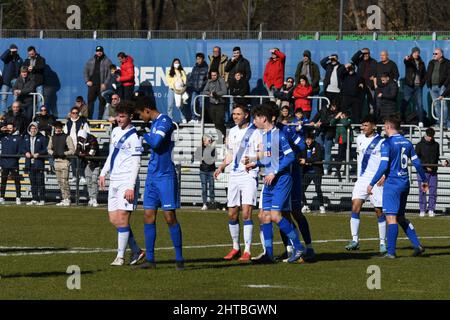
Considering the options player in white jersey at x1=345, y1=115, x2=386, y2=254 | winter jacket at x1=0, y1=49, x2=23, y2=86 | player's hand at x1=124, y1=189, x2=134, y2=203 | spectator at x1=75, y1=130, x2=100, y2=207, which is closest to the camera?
player's hand at x1=124, y1=189, x2=134, y2=203

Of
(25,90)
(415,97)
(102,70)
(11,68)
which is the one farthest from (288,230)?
(11,68)

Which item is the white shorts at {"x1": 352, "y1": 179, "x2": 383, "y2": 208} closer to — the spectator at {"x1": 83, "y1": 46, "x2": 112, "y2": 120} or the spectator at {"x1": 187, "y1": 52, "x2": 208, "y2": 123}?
the spectator at {"x1": 187, "y1": 52, "x2": 208, "y2": 123}

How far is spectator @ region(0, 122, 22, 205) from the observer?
104ft

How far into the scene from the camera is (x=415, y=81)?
31.5m

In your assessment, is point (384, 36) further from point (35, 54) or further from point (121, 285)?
point (121, 285)

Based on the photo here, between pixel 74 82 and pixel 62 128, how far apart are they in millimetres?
4273

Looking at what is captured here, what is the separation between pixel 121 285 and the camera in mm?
14352

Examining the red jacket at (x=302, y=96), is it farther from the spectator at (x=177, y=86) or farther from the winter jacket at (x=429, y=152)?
the spectator at (x=177, y=86)

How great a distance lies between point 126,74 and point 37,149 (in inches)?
126

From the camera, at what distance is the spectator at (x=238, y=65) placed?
31.7 metres

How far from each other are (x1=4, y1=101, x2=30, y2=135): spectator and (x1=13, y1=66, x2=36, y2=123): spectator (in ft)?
2.83

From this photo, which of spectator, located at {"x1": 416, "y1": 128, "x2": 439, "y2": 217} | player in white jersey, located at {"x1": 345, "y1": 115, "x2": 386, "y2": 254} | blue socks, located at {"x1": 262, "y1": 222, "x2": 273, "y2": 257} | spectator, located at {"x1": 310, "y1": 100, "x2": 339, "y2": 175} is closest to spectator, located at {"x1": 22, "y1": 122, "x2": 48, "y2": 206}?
spectator, located at {"x1": 310, "y1": 100, "x2": 339, "y2": 175}

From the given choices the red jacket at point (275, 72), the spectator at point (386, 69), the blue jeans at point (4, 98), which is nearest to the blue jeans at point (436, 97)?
the spectator at point (386, 69)

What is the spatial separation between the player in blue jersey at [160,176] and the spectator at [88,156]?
1510cm
